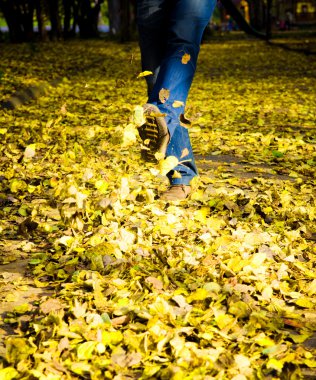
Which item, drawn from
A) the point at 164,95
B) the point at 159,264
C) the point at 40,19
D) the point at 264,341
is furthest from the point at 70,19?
the point at 264,341

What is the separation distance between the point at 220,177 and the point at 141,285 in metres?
2.42

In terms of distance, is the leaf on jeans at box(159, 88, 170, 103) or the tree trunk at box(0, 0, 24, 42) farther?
the tree trunk at box(0, 0, 24, 42)

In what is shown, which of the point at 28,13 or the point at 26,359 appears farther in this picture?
the point at 28,13

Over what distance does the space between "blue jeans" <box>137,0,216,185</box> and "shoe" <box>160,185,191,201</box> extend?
182mm

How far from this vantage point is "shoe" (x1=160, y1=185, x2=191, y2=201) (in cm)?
422

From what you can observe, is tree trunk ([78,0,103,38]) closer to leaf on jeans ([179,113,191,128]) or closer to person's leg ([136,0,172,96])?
person's leg ([136,0,172,96])

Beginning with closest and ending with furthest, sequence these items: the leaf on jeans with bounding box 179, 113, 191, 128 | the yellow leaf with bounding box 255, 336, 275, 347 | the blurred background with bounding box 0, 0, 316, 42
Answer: the yellow leaf with bounding box 255, 336, 275, 347 < the leaf on jeans with bounding box 179, 113, 191, 128 < the blurred background with bounding box 0, 0, 316, 42

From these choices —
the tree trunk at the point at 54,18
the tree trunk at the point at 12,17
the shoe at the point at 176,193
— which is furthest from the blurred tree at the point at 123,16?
the shoe at the point at 176,193

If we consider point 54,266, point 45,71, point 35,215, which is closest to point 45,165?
point 35,215

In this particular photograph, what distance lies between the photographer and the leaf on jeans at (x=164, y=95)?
3746mm

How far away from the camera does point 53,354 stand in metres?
2.25

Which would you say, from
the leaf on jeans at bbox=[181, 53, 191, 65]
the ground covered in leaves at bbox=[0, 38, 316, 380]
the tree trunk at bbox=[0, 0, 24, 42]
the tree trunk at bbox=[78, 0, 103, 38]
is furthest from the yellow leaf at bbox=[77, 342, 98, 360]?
the tree trunk at bbox=[78, 0, 103, 38]

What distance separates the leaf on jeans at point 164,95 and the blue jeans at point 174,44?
11 millimetres

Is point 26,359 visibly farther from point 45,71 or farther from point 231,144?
point 45,71
